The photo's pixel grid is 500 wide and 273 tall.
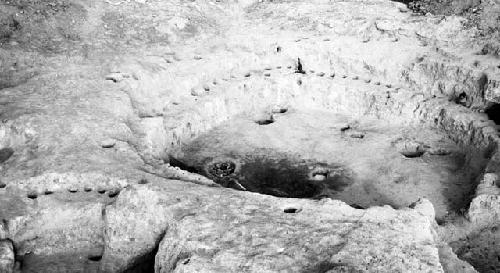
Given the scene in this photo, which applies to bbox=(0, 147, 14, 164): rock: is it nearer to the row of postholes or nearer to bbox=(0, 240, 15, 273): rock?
the row of postholes

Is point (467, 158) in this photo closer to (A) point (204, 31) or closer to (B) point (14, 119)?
(A) point (204, 31)

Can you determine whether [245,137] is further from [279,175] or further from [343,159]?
[343,159]

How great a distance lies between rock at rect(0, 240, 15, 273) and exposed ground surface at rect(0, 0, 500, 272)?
0.09ft

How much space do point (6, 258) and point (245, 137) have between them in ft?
14.0

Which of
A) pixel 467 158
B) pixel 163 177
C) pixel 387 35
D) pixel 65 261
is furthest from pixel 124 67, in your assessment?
pixel 467 158

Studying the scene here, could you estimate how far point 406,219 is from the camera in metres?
4.46

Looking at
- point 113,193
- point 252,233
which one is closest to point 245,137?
point 113,193

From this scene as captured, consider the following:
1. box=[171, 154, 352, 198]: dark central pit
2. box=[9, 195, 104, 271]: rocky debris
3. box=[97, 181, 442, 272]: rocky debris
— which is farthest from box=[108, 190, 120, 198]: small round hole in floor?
box=[171, 154, 352, 198]: dark central pit

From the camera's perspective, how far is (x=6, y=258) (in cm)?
459

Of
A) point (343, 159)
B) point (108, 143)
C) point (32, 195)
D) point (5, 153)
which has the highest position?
point (108, 143)

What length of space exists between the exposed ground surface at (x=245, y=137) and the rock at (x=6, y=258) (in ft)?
0.09

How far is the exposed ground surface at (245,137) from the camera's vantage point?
445 centimetres

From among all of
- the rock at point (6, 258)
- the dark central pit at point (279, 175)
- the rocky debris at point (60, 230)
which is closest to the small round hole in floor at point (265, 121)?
the dark central pit at point (279, 175)

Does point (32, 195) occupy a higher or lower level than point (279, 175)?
higher
